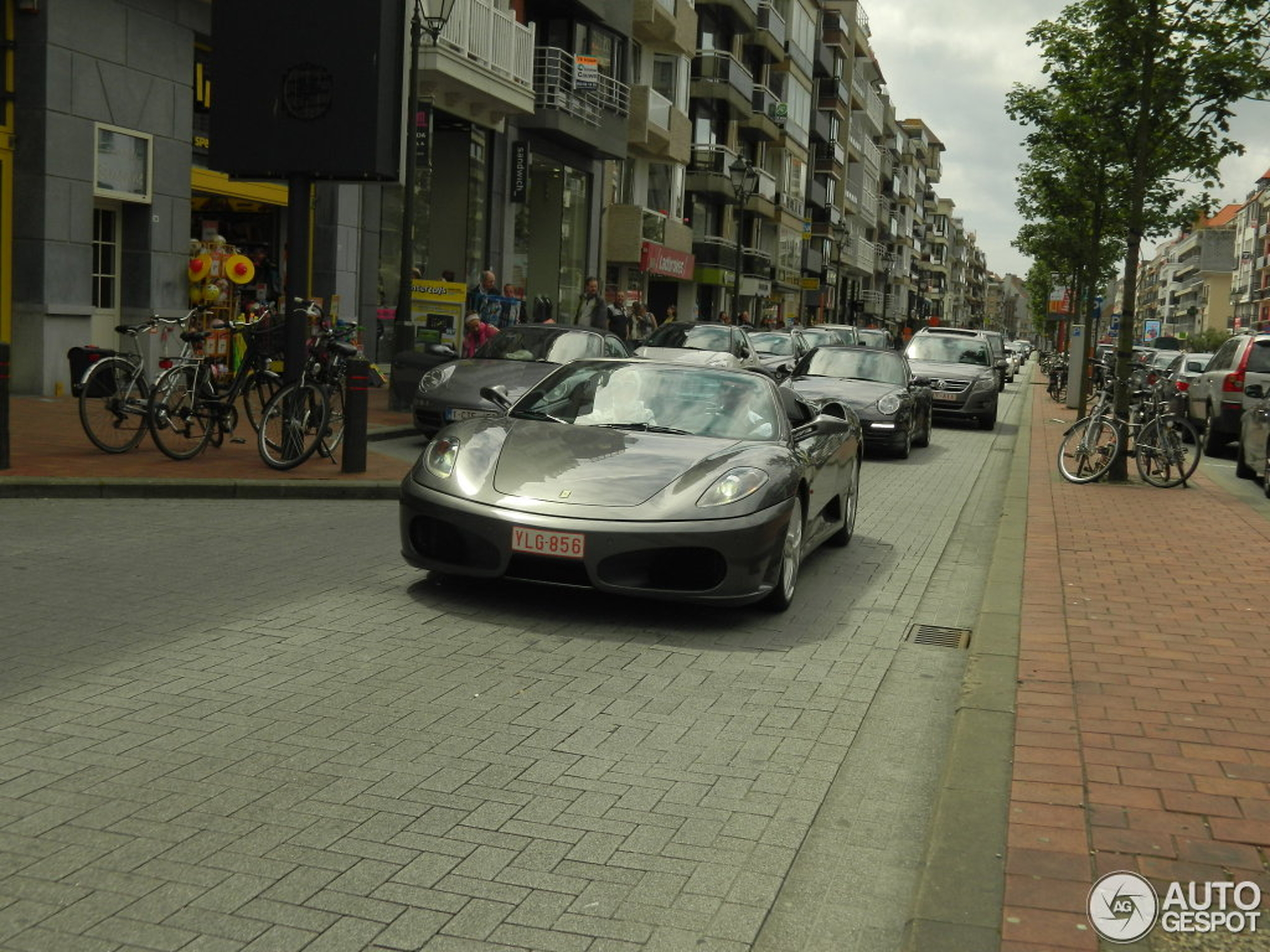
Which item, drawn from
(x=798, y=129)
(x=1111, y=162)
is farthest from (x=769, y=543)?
(x=798, y=129)

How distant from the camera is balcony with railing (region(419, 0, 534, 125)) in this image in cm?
2281

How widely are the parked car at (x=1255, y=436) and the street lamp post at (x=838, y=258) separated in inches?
2439

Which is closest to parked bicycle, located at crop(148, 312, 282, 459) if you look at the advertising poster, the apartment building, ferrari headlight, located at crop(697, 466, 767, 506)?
the apartment building

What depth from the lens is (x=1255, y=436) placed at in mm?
16656

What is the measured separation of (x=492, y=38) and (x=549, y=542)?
19.6 meters

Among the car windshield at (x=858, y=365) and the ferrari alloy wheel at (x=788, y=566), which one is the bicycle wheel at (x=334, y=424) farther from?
the car windshield at (x=858, y=365)

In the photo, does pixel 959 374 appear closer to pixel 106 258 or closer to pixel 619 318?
pixel 619 318

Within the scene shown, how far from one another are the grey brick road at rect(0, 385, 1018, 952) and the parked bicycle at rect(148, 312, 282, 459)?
345cm

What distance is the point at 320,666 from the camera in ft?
18.9

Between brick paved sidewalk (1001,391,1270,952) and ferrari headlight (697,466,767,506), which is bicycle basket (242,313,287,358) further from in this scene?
brick paved sidewalk (1001,391,1270,952)

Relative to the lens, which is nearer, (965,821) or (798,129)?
(965,821)

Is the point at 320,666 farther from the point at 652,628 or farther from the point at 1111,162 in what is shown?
the point at 1111,162

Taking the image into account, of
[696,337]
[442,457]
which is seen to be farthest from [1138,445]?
[442,457]

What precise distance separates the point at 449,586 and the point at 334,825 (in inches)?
140
